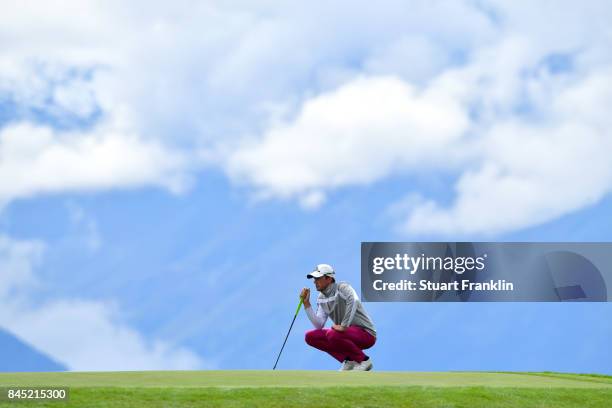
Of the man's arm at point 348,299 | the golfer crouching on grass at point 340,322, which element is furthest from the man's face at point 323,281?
the man's arm at point 348,299

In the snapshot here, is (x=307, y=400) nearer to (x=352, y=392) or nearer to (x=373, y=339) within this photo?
(x=352, y=392)

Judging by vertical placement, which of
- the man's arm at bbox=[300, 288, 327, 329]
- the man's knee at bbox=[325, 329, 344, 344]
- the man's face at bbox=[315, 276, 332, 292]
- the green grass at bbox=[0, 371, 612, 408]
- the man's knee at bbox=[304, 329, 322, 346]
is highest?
the man's face at bbox=[315, 276, 332, 292]

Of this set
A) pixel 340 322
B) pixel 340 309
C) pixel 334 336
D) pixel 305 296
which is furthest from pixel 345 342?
pixel 305 296

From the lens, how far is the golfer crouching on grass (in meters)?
17.0

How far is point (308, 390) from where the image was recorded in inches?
489

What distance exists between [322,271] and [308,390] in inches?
183

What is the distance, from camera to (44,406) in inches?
451

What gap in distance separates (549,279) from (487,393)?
28.9ft

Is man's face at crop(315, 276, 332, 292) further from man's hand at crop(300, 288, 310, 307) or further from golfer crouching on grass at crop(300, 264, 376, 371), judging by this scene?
man's hand at crop(300, 288, 310, 307)

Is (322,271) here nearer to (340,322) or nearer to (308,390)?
(340,322)

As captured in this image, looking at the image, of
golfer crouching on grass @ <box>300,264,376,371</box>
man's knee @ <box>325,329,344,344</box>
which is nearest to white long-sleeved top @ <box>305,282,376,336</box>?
golfer crouching on grass @ <box>300,264,376,371</box>

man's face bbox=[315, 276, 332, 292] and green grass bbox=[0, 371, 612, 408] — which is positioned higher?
man's face bbox=[315, 276, 332, 292]

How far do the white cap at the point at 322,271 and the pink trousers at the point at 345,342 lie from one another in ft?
3.20

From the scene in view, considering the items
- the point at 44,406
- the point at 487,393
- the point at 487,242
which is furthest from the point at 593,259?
the point at 44,406
